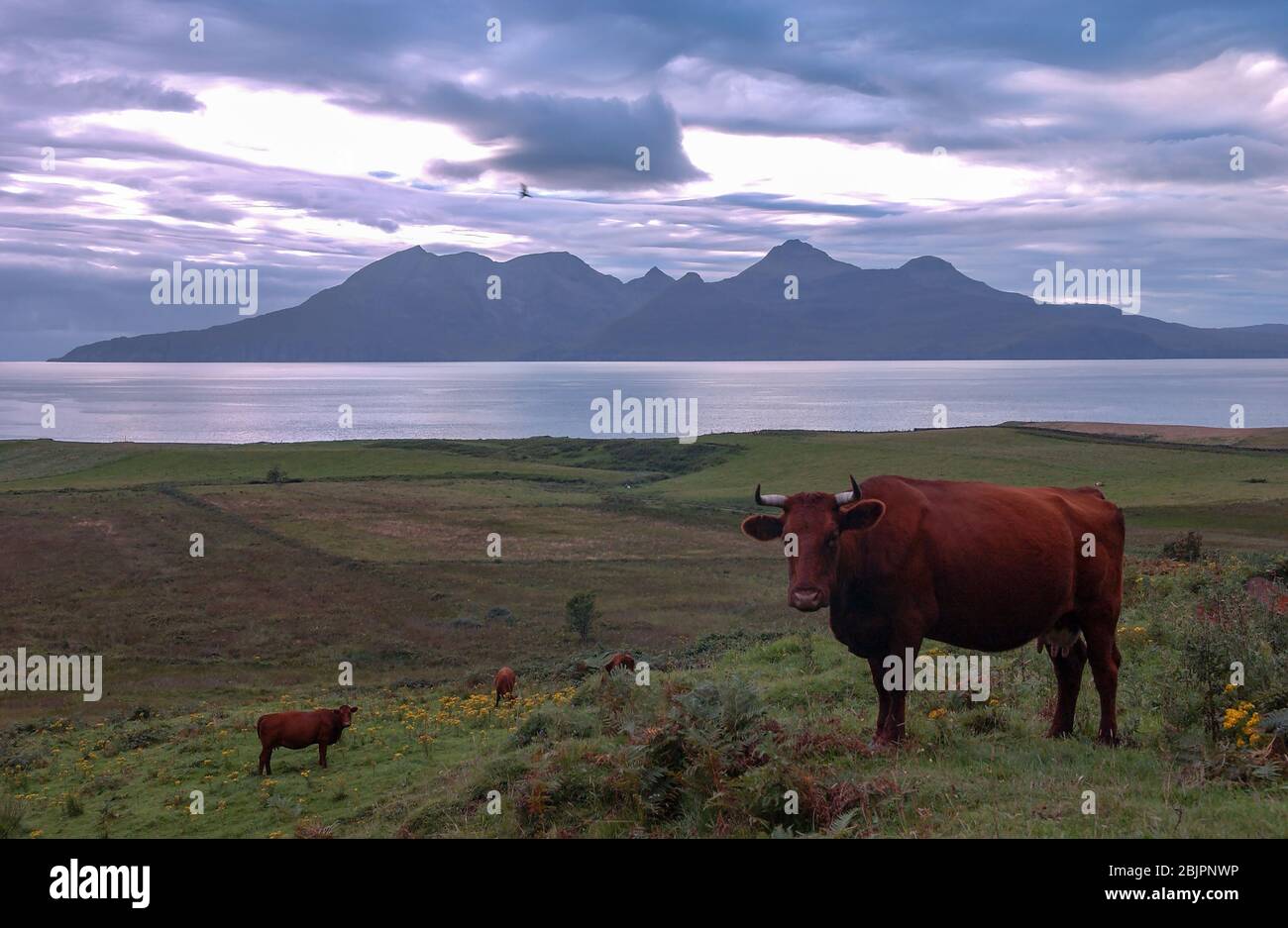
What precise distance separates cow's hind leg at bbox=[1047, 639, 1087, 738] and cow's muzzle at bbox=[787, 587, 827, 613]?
10.1 feet

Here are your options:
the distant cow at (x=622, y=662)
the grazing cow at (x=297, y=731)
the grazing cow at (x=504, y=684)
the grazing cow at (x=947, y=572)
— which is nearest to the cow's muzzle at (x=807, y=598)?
the grazing cow at (x=947, y=572)

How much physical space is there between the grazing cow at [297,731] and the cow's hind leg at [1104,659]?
1165 centimetres

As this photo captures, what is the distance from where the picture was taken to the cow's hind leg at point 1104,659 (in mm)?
10234

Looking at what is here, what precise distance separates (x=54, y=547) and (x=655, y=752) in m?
54.0

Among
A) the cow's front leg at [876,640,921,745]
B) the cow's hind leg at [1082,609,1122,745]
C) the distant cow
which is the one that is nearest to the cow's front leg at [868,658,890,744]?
the cow's front leg at [876,640,921,745]

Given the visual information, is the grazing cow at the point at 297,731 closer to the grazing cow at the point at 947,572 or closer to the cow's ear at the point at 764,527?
the cow's ear at the point at 764,527

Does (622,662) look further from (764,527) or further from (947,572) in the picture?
(947,572)

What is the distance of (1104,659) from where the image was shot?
10.4 metres

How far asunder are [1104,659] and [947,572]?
1.94 meters

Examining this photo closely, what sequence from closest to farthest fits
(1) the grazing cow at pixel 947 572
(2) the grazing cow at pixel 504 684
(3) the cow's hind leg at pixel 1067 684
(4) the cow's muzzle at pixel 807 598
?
(4) the cow's muzzle at pixel 807 598 < (1) the grazing cow at pixel 947 572 < (3) the cow's hind leg at pixel 1067 684 < (2) the grazing cow at pixel 504 684

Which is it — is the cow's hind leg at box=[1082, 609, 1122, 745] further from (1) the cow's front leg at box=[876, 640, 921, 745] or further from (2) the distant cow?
(2) the distant cow

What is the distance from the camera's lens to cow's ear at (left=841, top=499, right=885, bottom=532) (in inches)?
378

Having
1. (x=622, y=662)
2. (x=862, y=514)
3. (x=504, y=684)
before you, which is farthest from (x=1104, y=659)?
(x=504, y=684)
